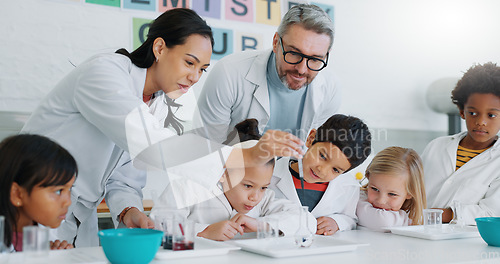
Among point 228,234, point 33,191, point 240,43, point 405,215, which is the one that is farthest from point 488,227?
point 240,43

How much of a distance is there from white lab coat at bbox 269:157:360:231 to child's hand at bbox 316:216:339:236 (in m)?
0.06

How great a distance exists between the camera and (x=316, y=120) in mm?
2123

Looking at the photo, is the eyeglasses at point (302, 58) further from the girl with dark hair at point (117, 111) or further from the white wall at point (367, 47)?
the white wall at point (367, 47)

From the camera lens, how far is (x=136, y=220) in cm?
150

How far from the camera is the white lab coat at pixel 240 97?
2.02 m

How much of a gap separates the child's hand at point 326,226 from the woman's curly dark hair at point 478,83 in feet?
3.16

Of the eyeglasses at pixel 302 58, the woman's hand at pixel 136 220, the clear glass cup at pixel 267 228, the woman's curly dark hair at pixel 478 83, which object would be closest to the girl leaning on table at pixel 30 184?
the woman's hand at pixel 136 220

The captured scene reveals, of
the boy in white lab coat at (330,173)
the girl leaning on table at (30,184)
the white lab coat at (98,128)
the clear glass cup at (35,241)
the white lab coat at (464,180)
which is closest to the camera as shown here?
the clear glass cup at (35,241)

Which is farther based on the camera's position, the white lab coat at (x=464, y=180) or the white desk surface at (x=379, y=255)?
the white lab coat at (x=464, y=180)

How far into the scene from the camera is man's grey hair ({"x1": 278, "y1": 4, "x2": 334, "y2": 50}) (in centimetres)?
183

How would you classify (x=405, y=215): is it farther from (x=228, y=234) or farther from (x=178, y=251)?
(x=178, y=251)

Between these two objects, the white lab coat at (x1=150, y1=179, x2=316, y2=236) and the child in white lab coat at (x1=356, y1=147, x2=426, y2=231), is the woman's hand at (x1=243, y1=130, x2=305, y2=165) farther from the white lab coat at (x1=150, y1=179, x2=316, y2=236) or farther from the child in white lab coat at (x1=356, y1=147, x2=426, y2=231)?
the child in white lab coat at (x1=356, y1=147, x2=426, y2=231)

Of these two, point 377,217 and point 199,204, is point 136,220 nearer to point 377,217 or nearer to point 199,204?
point 199,204

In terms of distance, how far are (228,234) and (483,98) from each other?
4.33 feet
